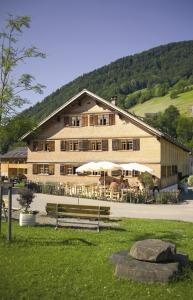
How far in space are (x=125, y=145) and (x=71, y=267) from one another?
94.6 feet

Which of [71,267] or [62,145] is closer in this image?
[71,267]

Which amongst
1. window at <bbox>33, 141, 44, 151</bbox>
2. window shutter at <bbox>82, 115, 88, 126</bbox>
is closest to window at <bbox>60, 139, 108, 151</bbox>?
window shutter at <bbox>82, 115, 88, 126</bbox>

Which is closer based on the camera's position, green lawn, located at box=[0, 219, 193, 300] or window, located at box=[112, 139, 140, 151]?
green lawn, located at box=[0, 219, 193, 300]

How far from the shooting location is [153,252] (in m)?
8.99

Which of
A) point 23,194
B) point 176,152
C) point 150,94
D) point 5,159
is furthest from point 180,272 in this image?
point 150,94

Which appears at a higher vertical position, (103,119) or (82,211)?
(103,119)

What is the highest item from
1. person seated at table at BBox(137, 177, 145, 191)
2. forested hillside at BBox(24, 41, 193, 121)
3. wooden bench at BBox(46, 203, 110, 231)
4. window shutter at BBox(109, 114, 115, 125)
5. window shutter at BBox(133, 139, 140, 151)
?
forested hillside at BBox(24, 41, 193, 121)

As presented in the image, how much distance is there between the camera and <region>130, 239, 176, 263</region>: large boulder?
8.95 metres

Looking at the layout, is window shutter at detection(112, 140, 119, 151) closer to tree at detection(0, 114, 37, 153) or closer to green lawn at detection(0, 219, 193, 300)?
tree at detection(0, 114, 37, 153)

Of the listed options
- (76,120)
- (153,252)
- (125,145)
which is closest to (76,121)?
(76,120)

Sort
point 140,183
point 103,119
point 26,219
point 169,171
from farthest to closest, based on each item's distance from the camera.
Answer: point 169,171 < point 103,119 < point 140,183 < point 26,219

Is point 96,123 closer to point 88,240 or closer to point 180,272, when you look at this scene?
point 88,240

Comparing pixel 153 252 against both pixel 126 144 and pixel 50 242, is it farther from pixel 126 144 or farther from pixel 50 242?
pixel 126 144

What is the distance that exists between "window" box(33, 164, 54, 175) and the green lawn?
1061 inches
